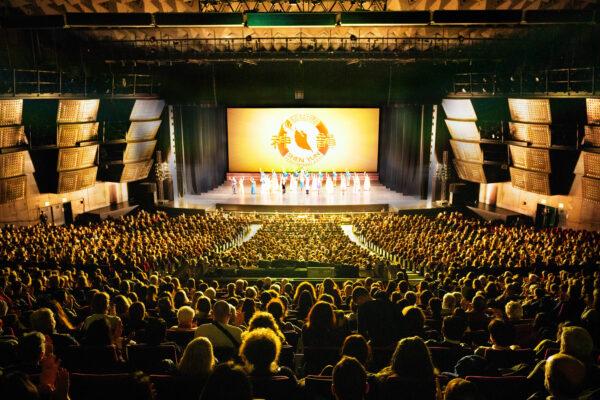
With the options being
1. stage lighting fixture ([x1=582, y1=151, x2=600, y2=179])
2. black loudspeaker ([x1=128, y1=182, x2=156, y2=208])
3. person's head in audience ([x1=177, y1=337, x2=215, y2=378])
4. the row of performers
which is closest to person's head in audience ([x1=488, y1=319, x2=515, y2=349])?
person's head in audience ([x1=177, y1=337, x2=215, y2=378])

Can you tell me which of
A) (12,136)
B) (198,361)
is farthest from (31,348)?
(12,136)

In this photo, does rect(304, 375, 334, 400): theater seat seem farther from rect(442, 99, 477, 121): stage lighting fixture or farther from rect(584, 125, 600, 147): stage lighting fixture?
rect(442, 99, 477, 121): stage lighting fixture

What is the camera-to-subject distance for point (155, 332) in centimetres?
493

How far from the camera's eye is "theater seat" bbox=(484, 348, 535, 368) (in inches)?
190

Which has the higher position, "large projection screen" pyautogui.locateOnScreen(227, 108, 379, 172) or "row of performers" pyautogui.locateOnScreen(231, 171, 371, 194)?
"large projection screen" pyautogui.locateOnScreen(227, 108, 379, 172)

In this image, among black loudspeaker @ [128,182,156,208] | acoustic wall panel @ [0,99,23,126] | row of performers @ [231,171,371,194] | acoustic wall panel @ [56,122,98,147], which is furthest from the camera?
row of performers @ [231,171,371,194]

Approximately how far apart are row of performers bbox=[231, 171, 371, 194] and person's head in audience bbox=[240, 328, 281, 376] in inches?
866

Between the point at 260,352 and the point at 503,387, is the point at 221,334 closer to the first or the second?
the point at 260,352

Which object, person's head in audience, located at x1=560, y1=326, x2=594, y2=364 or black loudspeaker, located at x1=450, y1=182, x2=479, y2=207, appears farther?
black loudspeaker, located at x1=450, y1=182, x2=479, y2=207

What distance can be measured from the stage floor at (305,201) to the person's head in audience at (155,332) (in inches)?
726

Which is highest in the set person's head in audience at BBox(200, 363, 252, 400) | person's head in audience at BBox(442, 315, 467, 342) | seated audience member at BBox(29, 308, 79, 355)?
person's head in audience at BBox(200, 363, 252, 400)

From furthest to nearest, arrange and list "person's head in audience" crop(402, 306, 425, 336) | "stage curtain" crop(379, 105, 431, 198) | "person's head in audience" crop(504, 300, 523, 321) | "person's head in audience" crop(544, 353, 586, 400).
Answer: "stage curtain" crop(379, 105, 431, 198)
"person's head in audience" crop(504, 300, 523, 321)
"person's head in audience" crop(402, 306, 425, 336)
"person's head in audience" crop(544, 353, 586, 400)

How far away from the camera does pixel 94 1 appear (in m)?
20.1

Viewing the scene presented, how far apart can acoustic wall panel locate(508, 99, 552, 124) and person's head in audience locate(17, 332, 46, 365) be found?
18866 mm
